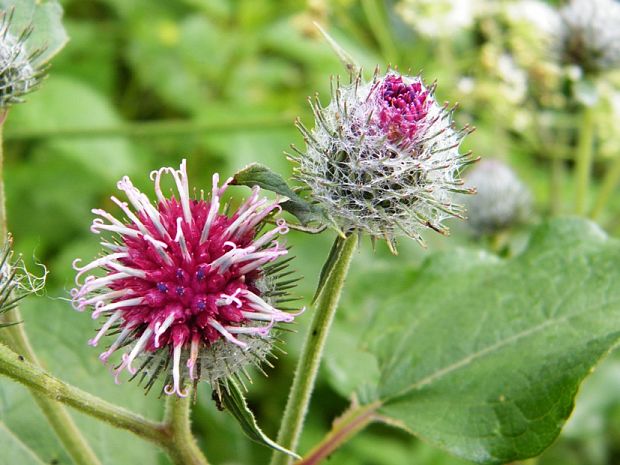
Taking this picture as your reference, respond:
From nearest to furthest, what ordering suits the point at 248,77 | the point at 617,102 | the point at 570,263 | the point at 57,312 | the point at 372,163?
the point at 372,163, the point at 570,263, the point at 57,312, the point at 617,102, the point at 248,77

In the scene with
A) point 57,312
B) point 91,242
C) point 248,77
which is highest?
point 248,77

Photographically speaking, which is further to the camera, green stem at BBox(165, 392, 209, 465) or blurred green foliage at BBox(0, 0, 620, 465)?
blurred green foliage at BBox(0, 0, 620, 465)

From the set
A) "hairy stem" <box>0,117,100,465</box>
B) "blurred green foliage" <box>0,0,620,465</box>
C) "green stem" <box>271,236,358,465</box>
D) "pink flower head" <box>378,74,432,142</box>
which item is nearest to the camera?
"pink flower head" <box>378,74,432,142</box>

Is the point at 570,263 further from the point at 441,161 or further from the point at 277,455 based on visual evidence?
the point at 277,455

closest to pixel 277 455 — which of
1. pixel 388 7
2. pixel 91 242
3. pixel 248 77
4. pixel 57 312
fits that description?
pixel 57 312

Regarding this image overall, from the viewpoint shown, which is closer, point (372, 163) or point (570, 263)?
point (372, 163)

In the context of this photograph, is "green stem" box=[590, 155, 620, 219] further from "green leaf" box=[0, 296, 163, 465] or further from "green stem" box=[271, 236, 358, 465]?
"green leaf" box=[0, 296, 163, 465]

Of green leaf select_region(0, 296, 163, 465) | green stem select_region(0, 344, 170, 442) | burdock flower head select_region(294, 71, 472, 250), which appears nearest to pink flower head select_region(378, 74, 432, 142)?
burdock flower head select_region(294, 71, 472, 250)
